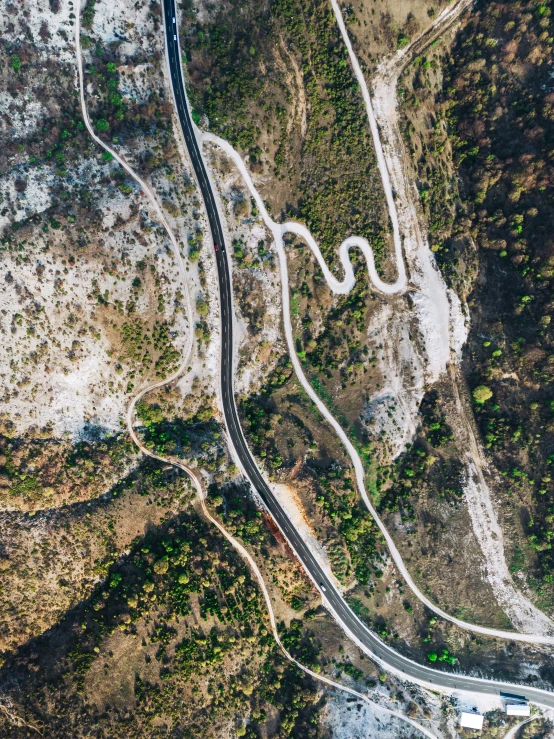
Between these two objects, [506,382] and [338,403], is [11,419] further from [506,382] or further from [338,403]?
[506,382]

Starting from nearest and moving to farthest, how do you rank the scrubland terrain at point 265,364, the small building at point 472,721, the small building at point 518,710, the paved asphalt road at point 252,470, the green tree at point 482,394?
the scrubland terrain at point 265,364 → the small building at point 472,721 → the small building at point 518,710 → the paved asphalt road at point 252,470 → the green tree at point 482,394

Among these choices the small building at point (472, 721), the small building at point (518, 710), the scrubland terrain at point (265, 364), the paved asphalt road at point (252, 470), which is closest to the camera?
the scrubland terrain at point (265, 364)

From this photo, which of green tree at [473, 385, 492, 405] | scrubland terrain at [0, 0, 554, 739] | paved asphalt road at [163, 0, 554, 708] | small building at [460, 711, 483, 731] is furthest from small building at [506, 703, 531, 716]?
green tree at [473, 385, 492, 405]

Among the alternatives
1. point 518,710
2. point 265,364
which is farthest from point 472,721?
point 265,364

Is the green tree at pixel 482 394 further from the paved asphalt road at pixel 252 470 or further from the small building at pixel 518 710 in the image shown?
the small building at pixel 518 710

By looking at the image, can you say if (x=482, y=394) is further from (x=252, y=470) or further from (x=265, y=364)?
(x=252, y=470)

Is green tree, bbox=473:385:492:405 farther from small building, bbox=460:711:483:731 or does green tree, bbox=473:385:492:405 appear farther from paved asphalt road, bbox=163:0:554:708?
small building, bbox=460:711:483:731

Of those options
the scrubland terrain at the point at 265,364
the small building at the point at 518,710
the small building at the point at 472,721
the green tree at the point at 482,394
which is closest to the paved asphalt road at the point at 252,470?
the scrubland terrain at the point at 265,364

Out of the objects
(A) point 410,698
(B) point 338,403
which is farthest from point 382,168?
(A) point 410,698
